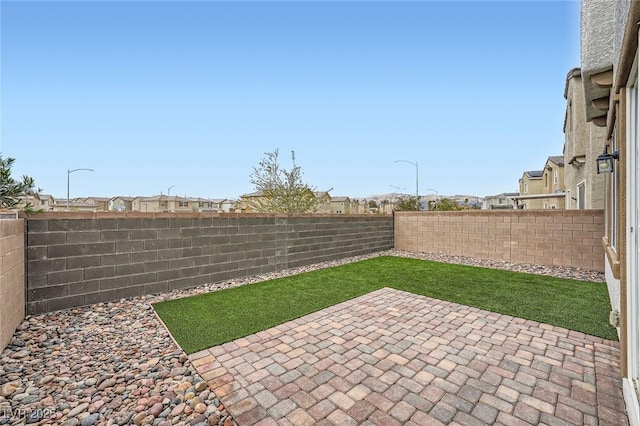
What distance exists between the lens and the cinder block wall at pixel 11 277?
3.05 meters

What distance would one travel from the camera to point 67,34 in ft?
25.8

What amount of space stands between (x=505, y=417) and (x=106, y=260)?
5.69 meters

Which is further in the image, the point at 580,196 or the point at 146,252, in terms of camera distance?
the point at 580,196

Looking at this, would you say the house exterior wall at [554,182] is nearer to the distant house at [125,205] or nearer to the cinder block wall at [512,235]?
the cinder block wall at [512,235]

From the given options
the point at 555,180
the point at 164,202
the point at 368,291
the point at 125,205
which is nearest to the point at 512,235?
the point at 368,291

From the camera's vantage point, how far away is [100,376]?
266cm

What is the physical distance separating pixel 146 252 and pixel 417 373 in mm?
4932

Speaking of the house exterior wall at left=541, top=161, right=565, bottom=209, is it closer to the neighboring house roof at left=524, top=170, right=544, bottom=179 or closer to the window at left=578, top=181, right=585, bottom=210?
the neighboring house roof at left=524, top=170, right=544, bottom=179

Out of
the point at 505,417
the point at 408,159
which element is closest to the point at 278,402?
the point at 505,417

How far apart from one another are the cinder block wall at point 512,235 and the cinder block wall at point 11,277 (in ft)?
34.1

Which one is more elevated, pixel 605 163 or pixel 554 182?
pixel 554 182

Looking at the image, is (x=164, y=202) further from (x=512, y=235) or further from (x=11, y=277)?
(x=512, y=235)

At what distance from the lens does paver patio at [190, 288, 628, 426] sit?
2.14 metres

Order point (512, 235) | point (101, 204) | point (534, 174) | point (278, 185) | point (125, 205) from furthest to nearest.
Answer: point (534, 174) < point (101, 204) < point (278, 185) < point (125, 205) < point (512, 235)
